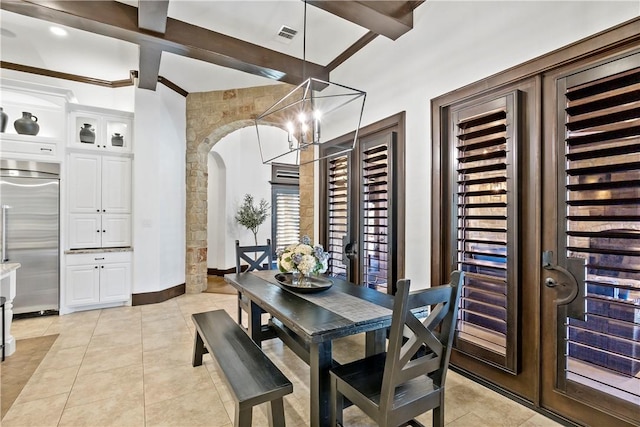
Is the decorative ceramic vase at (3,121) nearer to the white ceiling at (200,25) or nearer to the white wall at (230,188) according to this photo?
the white ceiling at (200,25)

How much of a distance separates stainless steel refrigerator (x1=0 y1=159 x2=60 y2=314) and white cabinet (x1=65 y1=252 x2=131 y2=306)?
0.17m

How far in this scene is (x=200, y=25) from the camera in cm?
338

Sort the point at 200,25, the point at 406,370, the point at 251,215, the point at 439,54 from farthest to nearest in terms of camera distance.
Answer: the point at 251,215, the point at 200,25, the point at 439,54, the point at 406,370

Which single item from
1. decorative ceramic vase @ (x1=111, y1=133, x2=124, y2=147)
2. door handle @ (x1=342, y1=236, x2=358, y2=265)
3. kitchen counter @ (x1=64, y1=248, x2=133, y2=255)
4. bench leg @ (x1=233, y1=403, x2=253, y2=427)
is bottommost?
bench leg @ (x1=233, y1=403, x2=253, y2=427)

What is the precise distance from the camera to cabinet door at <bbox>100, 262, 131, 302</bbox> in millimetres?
4457

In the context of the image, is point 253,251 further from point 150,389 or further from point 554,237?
point 554,237

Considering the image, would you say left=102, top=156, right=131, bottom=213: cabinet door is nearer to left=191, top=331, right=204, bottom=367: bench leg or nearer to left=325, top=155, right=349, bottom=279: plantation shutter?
left=191, top=331, right=204, bottom=367: bench leg

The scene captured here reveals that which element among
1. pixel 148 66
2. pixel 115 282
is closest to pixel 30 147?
pixel 148 66

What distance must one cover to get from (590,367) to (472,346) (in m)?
0.76

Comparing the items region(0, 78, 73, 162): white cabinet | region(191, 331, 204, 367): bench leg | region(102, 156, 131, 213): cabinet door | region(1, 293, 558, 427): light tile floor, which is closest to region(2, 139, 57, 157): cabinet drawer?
region(0, 78, 73, 162): white cabinet

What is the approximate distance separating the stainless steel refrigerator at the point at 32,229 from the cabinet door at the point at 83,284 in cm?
14

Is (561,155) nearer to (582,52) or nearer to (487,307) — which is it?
(582,52)

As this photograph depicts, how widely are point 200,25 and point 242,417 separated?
3635 millimetres

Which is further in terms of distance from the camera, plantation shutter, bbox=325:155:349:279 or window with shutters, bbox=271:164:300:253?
window with shutters, bbox=271:164:300:253
